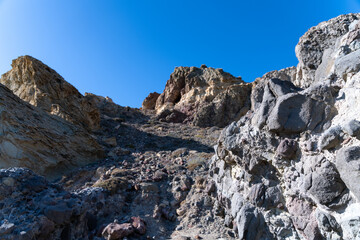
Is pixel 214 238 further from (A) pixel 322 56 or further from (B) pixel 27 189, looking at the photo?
(A) pixel 322 56

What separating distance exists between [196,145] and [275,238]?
11634mm

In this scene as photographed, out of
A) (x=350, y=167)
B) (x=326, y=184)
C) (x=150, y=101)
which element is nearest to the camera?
(x=350, y=167)

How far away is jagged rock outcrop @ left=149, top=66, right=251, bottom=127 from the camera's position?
27.9 m

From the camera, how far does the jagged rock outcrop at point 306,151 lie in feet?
16.8

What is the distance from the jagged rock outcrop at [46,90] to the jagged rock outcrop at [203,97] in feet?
33.0

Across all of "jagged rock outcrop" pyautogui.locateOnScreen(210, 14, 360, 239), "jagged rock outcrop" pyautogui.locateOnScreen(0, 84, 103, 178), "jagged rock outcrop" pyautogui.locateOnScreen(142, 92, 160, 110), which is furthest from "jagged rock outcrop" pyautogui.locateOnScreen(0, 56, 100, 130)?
"jagged rock outcrop" pyautogui.locateOnScreen(142, 92, 160, 110)

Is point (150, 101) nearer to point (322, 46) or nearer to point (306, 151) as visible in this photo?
point (322, 46)

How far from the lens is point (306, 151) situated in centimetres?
607

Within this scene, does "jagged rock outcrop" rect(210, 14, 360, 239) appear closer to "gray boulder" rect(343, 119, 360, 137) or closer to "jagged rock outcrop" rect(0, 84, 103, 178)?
"gray boulder" rect(343, 119, 360, 137)

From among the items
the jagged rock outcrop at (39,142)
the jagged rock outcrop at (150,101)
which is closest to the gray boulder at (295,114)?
the jagged rock outcrop at (39,142)

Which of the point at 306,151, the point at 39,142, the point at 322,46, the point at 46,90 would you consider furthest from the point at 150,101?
the point at 306,151

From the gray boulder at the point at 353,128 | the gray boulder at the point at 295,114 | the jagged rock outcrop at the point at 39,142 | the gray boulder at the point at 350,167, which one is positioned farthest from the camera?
the jagged rock outcrop at the point at 39,142

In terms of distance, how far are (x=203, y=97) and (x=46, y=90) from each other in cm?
1686

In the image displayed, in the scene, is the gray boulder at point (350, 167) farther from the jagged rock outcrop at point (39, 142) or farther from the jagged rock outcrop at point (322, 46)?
the jagged rock outcrop at point (39, 142)
